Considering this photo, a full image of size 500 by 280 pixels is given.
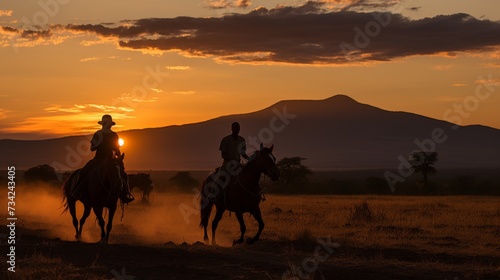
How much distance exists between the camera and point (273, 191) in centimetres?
6988

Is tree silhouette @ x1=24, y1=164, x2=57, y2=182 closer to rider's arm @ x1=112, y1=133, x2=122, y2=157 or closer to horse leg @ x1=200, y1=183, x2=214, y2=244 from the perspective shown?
horse leg @ x1=200, y1=183, x2=214, y2=244

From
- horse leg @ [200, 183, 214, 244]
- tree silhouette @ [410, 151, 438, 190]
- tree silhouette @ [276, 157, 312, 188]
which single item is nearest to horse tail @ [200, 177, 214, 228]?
horse leg @ [200, 183, 214, 244]

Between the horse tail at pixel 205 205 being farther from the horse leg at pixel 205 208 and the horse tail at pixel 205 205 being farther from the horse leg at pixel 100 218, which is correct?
the horse leg at pixel 100 218

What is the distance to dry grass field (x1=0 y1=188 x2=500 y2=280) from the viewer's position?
535 inches

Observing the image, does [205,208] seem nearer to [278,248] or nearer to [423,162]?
[278,248]

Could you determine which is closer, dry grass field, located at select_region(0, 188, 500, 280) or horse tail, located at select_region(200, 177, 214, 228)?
dry grass field, located at select_region(0, 188, 500, 280)

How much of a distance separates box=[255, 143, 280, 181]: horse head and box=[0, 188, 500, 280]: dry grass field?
5.76 ft

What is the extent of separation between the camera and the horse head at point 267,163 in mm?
17953

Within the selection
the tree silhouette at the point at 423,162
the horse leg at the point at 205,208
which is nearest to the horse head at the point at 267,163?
the horse leg at the point at 205,208

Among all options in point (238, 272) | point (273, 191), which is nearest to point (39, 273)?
point (238, 272)

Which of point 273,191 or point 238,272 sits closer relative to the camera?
point 238,272

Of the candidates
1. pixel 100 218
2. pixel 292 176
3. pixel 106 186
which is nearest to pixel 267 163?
pixel 106 186

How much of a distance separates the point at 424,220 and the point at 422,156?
4984 cm

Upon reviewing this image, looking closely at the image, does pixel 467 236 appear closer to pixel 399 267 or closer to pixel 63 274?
pixel 399 267
